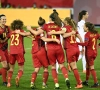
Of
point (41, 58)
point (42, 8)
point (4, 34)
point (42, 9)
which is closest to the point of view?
point (41, 58)

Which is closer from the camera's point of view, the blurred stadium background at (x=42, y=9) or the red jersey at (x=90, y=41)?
the red jersey at (x=90, y=41)

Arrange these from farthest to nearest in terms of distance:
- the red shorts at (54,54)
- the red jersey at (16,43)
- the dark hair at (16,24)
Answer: the dark hair at (16,24), the red jersey at (16,43), the red shorts at (54,54)

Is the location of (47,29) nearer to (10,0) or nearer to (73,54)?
(73,54)

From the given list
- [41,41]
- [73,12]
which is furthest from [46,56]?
[73,12]

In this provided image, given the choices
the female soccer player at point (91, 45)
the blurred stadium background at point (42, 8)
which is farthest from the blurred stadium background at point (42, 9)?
the female soccer player at point (91, 45)

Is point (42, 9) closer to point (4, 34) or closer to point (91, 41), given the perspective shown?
point (4, 34)

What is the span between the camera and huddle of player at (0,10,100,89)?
15961 mm

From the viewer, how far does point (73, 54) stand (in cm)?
1631

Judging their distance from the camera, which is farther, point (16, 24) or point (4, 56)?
point (4, 56)

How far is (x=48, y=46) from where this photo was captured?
52.4ft

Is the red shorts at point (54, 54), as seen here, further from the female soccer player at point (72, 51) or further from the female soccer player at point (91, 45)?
the female soccer player at point (91, 45)

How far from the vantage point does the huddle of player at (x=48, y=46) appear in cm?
1596

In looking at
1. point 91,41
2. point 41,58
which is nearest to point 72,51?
point 91,41

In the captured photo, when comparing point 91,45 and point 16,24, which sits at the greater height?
point 16,24
